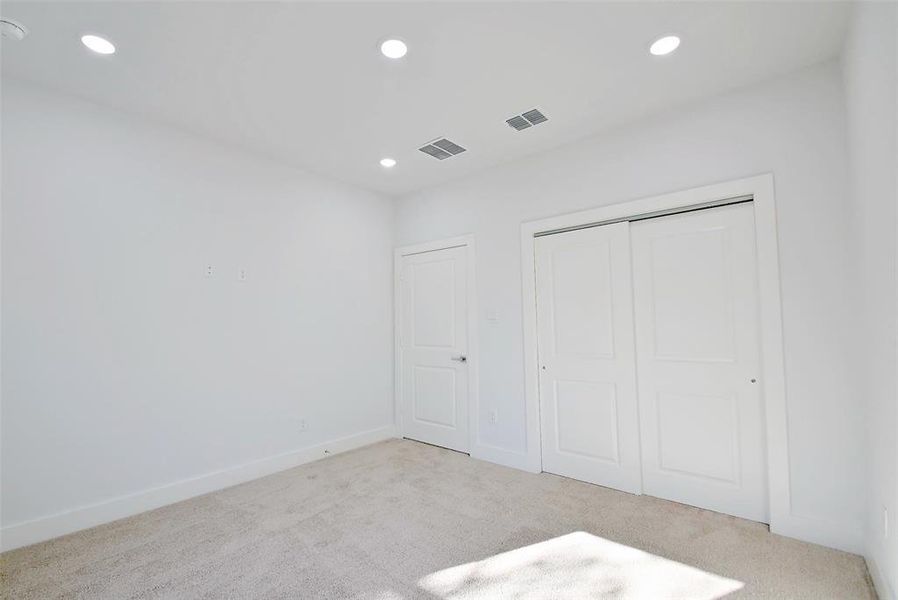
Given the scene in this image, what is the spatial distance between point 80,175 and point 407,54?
227cm

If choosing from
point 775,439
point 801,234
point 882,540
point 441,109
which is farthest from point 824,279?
point 441,109

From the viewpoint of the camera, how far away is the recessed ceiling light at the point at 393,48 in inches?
86.2

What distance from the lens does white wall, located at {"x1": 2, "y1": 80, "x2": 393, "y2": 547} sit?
246cm

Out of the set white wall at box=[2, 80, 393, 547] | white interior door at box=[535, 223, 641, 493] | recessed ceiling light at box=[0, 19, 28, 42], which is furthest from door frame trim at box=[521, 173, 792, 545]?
recessed ceiling light at box=[0, 19, 28, 42]

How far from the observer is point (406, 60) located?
233 cm

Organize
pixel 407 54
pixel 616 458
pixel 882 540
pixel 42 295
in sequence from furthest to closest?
pixel 616 458 → pixel 42 295 → pixel 407 54 → pixel 882 540

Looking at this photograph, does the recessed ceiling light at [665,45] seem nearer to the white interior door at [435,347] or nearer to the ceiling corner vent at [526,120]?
the ceiling corner vent at [526,120]

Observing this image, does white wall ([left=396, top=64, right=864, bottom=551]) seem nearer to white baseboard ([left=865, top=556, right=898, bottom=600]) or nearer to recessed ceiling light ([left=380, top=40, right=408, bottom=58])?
white baseboard ([left=865, top=556, right=898, bottom=600])

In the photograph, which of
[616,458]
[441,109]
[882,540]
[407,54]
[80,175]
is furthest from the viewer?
[616,458]

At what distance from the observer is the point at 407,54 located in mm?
2283

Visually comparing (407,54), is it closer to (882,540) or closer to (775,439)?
(775,439)

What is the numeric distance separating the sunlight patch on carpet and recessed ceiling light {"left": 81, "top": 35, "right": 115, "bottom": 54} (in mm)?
3204

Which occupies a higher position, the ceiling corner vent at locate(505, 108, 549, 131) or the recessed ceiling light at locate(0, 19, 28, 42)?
the recessed ceiling light at locate(0, 19, 28, 42)

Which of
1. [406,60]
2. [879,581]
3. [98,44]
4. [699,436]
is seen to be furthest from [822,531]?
[98,44]
